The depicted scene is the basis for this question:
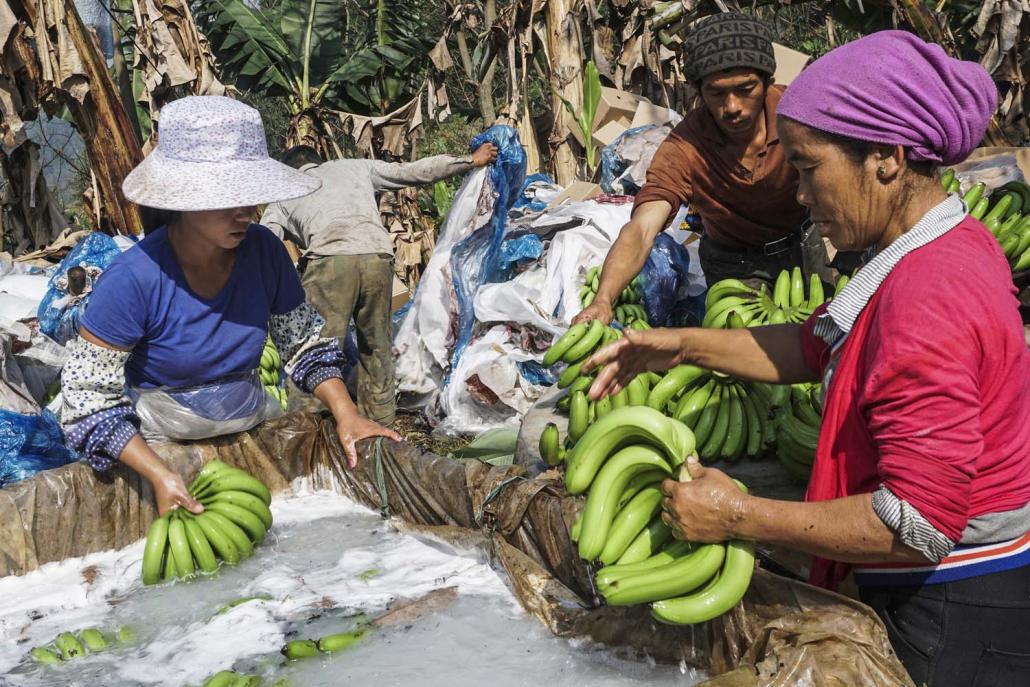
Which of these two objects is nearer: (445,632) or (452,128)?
(445,632)

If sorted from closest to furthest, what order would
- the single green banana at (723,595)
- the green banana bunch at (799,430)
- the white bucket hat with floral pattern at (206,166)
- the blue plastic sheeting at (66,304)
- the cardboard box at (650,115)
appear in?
the single green banana at (723,595), the green banana bunch at (799,430), the white bucket hat with floral pattern at (206,166), the blue plastic sheeting at (66,304), the cardboard box at (650,115)

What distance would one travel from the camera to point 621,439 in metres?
2.25

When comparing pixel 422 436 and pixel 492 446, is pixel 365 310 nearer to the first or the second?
pixel 422 436

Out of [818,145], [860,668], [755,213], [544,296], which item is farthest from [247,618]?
[544,296]

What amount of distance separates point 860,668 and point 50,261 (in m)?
7.24

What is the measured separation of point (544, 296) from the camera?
6.08 m

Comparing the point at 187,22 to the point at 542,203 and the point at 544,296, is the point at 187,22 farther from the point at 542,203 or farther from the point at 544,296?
the point at 544,296

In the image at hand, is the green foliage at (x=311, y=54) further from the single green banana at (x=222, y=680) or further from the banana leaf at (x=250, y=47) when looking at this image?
the single green banana at (x=222, y=680)

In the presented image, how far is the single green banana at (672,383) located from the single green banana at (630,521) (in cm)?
82

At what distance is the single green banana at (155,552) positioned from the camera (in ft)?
10.1

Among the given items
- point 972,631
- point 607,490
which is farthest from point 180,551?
point 972,631

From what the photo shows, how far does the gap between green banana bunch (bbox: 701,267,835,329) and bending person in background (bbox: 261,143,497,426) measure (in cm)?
300

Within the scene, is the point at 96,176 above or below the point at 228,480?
above

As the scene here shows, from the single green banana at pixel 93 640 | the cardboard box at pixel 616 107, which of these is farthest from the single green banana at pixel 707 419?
the cardboard box at pixel 616 107
